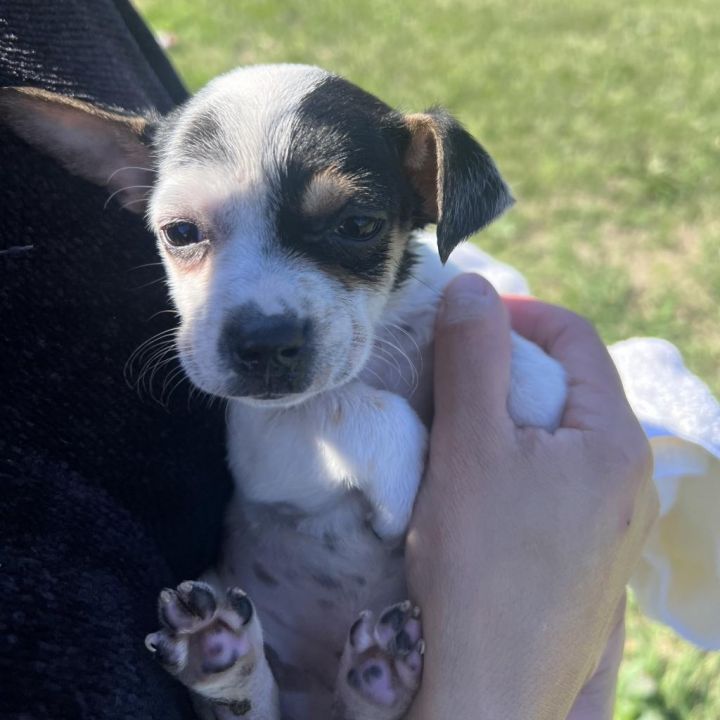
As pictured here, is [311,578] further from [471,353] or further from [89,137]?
[89,137]

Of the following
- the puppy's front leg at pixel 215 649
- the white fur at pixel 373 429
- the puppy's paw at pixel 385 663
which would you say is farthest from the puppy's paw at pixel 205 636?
the white fur at pixel 373 429

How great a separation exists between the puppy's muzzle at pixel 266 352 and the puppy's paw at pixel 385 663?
23.2 inches

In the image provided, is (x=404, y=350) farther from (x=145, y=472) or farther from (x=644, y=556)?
(x=644, y=556)

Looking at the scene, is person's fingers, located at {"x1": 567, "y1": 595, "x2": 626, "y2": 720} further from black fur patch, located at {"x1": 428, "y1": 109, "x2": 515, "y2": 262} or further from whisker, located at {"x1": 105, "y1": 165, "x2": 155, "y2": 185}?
whisker, located at {"x1": 105, "y1": 165, "x2": 155, "y2": 185}

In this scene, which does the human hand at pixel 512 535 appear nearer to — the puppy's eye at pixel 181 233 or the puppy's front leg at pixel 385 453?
the puppy's front leg at pixel 385 453

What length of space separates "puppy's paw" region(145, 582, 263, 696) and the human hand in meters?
0.41

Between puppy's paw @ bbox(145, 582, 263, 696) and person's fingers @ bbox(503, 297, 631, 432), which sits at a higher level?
puppy's paw @ bbox(145, 582, 263, 696)

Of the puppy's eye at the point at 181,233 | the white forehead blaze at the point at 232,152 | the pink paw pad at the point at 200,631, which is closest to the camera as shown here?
the pink paw pad at the point at 200,631

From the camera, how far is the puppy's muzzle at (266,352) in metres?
1.90

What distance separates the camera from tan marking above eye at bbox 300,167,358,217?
2035mm

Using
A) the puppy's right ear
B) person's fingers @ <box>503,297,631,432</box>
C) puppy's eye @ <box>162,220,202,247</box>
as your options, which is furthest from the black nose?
person's fingers @ <box>503,297,631,432</box>

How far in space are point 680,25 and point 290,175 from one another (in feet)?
25.3

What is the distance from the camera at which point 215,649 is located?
189 cm

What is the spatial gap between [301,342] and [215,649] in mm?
728
